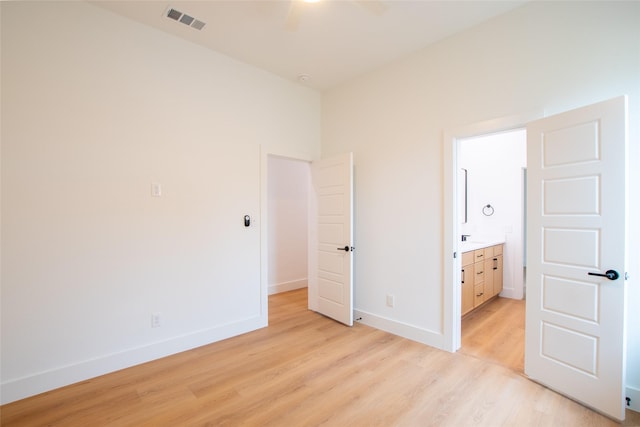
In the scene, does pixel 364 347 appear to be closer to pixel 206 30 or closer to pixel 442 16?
pixel 442 16

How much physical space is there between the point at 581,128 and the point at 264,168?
3.01 metres

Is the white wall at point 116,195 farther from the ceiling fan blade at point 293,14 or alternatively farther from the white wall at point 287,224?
the white wall at point 287,224

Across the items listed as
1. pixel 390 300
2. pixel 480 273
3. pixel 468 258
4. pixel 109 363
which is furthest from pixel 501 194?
pixel 109 363

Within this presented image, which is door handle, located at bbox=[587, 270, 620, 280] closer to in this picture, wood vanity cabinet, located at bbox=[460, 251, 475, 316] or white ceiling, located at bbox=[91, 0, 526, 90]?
wood vanity cabinet, located at bbox=[460, 251, 475, 316]

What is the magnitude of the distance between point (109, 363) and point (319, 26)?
3645mm

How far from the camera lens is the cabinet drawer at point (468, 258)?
11.5ft

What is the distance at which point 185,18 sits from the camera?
8.61 ft

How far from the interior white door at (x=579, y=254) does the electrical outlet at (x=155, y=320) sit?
3.35 meters

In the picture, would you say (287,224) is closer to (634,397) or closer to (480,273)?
(480,273)

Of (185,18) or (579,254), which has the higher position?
(185,18)

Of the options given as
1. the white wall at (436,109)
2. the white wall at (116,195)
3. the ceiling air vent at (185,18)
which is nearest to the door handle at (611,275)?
the white wall at (436,109)

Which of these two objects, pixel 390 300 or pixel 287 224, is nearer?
pixel 390 300

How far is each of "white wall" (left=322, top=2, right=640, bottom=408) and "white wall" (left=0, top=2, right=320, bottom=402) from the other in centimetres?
139

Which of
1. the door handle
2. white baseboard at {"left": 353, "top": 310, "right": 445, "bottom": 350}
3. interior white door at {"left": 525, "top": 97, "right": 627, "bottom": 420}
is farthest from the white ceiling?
white baseboard at {"left": 353, "top": 310, "right": 445, "bottom": 350}
